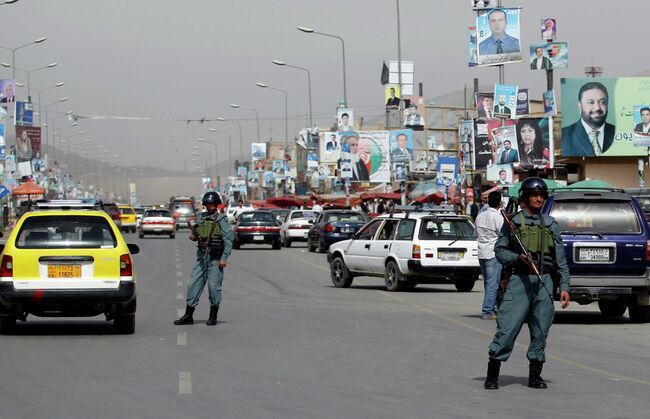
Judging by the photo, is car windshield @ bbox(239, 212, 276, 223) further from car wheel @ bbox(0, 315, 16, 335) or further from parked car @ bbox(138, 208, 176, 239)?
car wheel @ bbox(0, 315, 16, 335)

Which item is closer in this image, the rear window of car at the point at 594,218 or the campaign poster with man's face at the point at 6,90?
the rear window of car at the point at 594,218

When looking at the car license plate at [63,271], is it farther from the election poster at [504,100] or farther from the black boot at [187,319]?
the election poster at [504,100]

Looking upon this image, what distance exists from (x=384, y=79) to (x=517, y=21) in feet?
115

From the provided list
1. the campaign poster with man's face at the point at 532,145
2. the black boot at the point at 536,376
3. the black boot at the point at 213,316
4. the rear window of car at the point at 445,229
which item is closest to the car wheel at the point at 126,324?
the black boot at the point at 213,316

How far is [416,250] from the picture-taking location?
1021 inches

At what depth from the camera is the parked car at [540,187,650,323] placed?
18.6 metres

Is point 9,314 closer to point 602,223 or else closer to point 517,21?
point 602,223

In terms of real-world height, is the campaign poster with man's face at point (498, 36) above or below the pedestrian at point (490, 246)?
above

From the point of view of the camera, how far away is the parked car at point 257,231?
2048 inches

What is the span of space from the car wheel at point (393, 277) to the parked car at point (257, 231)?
2499cm

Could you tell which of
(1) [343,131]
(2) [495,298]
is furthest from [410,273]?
(1) [343,131]

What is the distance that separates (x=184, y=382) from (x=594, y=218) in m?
8.60

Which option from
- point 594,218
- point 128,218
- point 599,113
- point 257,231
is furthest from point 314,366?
point 128,218

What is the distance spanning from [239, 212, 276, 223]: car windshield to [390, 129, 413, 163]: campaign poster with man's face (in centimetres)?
1036
